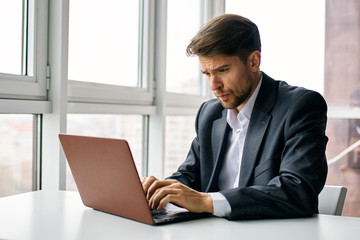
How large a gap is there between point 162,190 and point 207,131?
0.65m

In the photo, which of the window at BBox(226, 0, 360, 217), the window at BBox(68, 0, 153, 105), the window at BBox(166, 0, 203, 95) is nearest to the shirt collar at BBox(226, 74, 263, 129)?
the window at BBox(68, 0, 153, 105)

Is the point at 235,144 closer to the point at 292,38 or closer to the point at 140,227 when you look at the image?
the point at 140,227

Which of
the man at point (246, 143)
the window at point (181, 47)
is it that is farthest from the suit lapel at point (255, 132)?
the window at point (181, 47)

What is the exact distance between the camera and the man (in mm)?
1228

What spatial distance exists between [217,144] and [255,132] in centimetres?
24

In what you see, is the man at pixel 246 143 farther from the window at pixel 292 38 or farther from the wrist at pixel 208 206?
the window at pixel 292 38

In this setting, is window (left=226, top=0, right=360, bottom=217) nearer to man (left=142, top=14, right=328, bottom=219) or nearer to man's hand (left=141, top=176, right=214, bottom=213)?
man (left=142, top=14, right=328, bottom=219)

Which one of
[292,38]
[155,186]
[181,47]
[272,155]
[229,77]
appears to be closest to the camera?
[155,186]

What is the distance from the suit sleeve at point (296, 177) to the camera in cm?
122

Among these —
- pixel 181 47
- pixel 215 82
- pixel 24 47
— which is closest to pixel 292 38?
pixel 181 47

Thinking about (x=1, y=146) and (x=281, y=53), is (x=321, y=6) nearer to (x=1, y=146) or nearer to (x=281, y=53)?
(x=281, y=53)

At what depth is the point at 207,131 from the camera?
71.5 inches

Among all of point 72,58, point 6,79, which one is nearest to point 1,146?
point 6,79

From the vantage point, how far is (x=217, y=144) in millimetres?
1751
